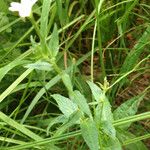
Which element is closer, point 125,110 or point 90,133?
point 90,133

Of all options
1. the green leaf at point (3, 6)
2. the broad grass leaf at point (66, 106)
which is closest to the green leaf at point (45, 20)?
the broad grass leaf at point (66, 106)

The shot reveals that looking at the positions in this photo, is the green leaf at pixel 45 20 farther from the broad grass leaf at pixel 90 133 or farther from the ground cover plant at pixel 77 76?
the broad grass leaf at pixel 90 133

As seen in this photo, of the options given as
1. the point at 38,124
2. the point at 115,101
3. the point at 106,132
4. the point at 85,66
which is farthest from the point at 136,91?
the point at 106,132

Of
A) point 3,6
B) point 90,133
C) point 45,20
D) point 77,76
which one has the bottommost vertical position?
point 90,133

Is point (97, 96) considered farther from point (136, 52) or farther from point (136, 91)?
point (136, 91)

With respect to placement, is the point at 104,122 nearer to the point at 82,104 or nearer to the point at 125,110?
the point at 82,104

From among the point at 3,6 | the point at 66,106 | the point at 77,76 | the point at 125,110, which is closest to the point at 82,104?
the point at 66,106

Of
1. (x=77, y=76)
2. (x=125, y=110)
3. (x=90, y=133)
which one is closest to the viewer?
(x=90, y=133)
